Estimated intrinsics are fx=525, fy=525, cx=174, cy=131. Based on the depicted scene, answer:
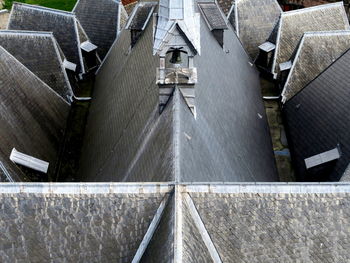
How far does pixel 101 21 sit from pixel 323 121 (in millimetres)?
21170

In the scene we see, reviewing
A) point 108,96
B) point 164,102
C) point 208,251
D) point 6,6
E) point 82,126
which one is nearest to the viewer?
point 208,251

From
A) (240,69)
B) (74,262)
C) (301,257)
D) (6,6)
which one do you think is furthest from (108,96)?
(6,6)

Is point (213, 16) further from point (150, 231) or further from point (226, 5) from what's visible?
point (150, 231)

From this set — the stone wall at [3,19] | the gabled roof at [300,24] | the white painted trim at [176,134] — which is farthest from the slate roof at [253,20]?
the stone wall at [3,19]

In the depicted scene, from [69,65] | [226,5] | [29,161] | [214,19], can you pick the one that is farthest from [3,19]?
[29,161]

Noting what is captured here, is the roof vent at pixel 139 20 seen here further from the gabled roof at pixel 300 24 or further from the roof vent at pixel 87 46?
the gabled roof at pixel 300 24

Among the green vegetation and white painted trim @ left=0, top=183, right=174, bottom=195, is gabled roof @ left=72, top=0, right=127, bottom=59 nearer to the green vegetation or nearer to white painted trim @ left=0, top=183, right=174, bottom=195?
the green vegetation

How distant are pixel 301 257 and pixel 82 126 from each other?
68.9ft

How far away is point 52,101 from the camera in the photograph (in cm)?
3500

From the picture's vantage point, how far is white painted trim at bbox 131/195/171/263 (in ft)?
62.1

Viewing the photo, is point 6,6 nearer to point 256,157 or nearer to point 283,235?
point 256,157

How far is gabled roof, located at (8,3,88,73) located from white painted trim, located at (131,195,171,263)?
24.5 meters

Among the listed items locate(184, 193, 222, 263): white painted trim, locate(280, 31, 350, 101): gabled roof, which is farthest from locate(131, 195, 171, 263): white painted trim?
locate(280, 31, 350, 101): gabled roof

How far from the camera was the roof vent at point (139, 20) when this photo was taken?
32.8m
